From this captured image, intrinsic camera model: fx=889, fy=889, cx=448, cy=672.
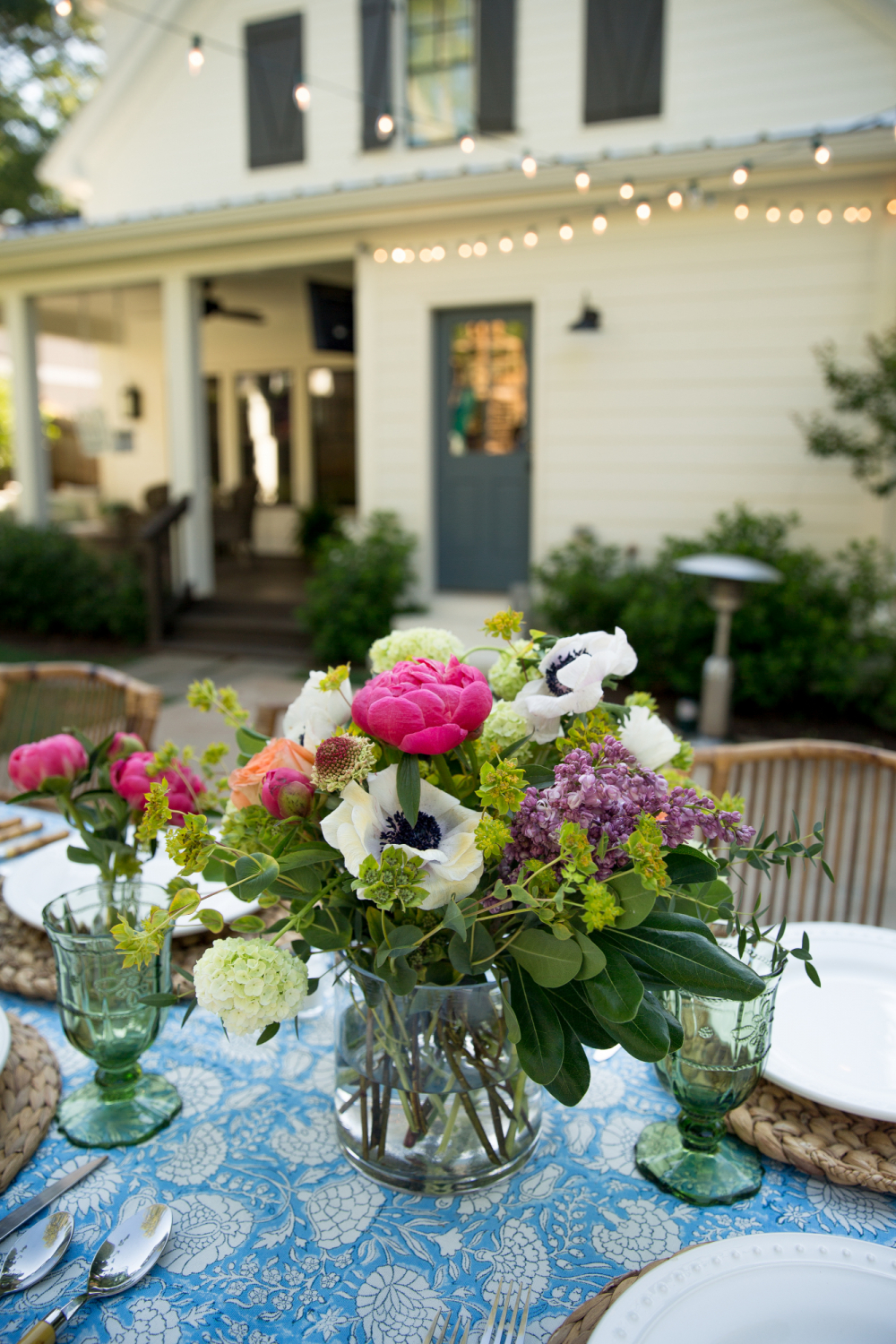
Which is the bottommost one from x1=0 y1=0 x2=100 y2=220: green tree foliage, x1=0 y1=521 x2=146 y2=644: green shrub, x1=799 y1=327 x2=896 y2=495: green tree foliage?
x1=0 y1=521 x2=146 y2=644: green shrub

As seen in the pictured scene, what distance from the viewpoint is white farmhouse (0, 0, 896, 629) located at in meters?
5.79

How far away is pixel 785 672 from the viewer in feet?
18.0

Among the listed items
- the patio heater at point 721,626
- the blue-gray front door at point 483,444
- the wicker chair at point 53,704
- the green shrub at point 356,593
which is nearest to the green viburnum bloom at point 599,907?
the wicker chair at point 53,704

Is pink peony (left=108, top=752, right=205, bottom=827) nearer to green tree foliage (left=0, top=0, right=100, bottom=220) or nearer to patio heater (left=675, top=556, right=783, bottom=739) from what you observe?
patio heater (left=675, top=556, right=783, bottom=739)

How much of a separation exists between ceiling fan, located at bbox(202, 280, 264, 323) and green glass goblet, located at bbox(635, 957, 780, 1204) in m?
8.64

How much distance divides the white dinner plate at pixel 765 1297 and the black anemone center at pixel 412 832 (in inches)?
14.7

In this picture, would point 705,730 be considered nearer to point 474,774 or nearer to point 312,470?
point 474,774

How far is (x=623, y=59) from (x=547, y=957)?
7.96m

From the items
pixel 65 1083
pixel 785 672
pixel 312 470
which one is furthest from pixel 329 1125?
pixel 312 470

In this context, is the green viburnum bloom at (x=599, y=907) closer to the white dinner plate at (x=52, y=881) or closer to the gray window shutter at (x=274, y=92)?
the white dinner plate at (x=52, y=881)

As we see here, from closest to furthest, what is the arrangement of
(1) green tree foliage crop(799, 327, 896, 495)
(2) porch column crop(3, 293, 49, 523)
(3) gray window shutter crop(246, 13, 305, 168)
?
1. (1) green tree foliage crop(799, 327, 896, 495)
2. (3) gray window shutter crop(246, 13, 305, 168)
3. (2) porch column crop(3, 293, 49, 523)

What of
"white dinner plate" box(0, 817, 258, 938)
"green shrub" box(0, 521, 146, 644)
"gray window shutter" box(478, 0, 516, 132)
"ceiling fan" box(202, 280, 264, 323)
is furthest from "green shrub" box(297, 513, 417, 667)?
"white dinner plate" box(0, 817, 258, 938)

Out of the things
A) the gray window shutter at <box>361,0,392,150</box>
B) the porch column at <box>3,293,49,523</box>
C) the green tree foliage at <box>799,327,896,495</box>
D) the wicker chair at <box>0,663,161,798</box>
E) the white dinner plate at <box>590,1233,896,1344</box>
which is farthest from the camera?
the porch column at <box>3,293,49,523</box>

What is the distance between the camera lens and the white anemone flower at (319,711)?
864 millimetres
